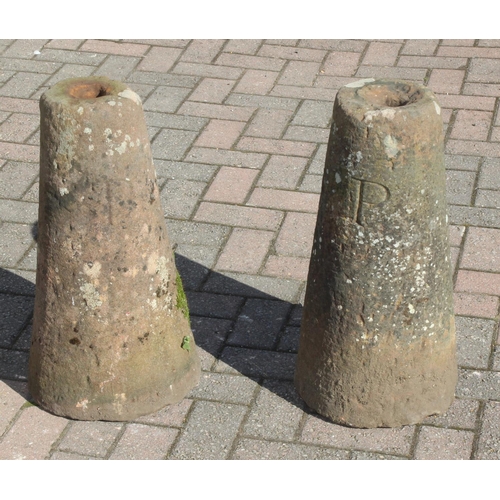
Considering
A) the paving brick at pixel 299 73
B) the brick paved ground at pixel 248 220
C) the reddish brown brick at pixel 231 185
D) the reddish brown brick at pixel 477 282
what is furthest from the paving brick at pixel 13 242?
the paving brick at pixel 299 73

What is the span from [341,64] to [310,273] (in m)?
3.67

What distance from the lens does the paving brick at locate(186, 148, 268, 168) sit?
5.61m

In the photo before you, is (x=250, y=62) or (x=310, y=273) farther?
(x=250, y=62)

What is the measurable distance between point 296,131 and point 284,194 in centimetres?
82

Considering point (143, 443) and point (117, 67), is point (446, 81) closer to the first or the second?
point (117, 67)

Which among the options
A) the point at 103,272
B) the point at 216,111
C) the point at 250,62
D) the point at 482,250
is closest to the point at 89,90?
the point at 103,272

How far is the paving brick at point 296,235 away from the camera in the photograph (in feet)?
15.8

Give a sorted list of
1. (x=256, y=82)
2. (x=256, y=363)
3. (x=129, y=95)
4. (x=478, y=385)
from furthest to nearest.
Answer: (x=256, y=82) → (x=256, y=363) → (x=478, y=385) → (x=129, y=95)

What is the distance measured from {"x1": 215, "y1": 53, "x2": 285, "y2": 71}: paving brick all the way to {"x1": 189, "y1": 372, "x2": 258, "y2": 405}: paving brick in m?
3.50

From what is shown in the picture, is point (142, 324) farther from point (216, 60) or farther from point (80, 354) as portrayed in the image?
point (216, 60)

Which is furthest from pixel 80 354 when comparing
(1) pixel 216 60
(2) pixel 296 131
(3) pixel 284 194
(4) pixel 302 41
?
(4) pixel 302 41

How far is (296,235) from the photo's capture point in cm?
493

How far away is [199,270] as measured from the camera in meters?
4.66

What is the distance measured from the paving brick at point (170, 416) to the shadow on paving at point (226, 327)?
0.27 meters
